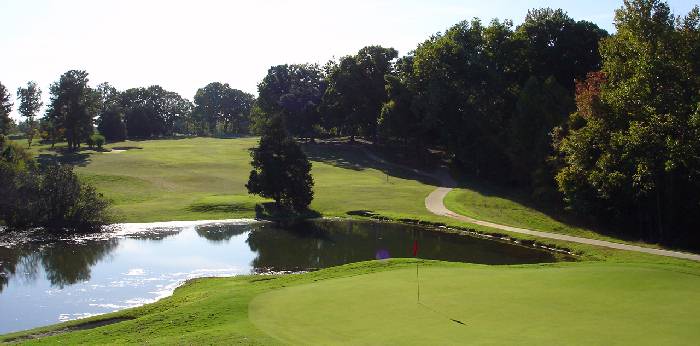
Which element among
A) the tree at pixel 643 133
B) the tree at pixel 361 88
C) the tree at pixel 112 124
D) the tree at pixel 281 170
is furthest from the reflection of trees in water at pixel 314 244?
the tree at pixel 112 124

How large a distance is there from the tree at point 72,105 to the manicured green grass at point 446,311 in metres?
79.6

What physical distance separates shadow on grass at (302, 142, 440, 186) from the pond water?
28.0 meters

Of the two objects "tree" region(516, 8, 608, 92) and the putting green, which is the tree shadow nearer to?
"tree" region(516, 8, 608, 92)

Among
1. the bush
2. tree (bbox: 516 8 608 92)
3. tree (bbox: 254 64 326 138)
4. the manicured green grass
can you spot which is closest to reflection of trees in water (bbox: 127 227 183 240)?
the manicured green grass

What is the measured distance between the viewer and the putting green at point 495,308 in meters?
14.9

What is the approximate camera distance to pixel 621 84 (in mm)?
38156

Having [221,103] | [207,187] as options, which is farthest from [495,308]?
[221,103]

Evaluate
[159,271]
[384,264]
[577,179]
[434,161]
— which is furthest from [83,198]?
[434,161]

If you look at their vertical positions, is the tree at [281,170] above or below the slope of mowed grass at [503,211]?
above

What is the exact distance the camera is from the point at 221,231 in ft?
155

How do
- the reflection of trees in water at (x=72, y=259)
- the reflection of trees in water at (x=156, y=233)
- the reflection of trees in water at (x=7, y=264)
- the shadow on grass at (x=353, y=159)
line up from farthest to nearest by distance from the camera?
the shadow on grass at (x=353, y=159), the reflection of trees in water at (x=156, y=233), the reflection of trees in water at (x=72, y=259), the reflection of trees in water at (x=7, y=264)

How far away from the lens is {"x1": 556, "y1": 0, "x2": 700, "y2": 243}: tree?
35.8 meters

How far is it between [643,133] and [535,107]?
2515 centimetres

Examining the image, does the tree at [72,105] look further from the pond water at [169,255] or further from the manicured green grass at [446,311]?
the manicured green grass at [446,311]
